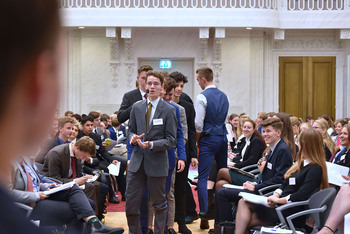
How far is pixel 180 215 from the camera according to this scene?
283 inches

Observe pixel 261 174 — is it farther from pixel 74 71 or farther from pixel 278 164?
pixel 74 71

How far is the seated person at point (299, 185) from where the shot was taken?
556cm

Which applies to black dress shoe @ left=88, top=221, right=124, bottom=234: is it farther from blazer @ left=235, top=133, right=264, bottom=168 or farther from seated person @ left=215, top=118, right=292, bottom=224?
blazer @ left=235, top=133, right=264, bottom=168

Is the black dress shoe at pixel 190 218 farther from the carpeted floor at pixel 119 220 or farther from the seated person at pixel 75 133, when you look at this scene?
the seated person at pixel 75 133

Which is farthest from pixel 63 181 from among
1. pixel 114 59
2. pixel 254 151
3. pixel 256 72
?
pixel 256 72

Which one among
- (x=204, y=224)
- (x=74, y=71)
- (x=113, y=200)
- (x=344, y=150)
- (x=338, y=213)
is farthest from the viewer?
(x=74, y=71)

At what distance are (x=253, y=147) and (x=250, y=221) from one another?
8.19ft

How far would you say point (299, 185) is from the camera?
18.6 ft

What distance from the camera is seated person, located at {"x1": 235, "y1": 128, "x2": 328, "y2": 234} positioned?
556 centimetres

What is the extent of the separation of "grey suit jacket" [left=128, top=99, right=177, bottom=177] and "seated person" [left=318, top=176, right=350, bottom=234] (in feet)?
5.32

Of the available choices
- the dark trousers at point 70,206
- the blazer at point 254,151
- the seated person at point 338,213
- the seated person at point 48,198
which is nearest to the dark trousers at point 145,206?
the seated person at point 48,198

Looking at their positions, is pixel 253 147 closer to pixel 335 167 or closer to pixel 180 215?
pixel 180 215

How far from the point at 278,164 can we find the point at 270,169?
148mm

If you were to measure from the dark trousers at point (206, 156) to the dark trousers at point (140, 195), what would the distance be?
54.6 inches
